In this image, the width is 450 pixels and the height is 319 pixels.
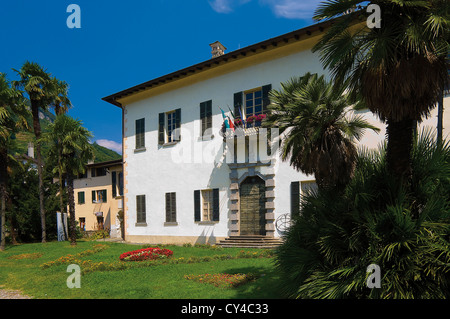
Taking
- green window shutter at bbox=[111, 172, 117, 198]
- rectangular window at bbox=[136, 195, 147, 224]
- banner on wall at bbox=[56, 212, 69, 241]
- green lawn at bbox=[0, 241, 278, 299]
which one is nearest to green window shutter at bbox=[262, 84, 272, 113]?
green lawn at bbox=[0, 241, 278, 299]

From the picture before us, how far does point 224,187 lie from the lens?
18.5 metres

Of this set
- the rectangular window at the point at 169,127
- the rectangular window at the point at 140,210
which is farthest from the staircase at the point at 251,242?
the rectangular window at the point at 169,127

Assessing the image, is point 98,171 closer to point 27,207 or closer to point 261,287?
point 27,207

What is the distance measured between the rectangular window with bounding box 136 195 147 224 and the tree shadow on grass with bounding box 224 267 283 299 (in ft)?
43.7

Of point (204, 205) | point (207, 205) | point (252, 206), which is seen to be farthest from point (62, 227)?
point (252, 206)

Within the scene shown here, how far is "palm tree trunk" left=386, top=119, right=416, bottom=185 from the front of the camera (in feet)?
19.8

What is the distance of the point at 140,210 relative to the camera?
74.6 feet

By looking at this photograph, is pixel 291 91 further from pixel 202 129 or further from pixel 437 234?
pixel 202 129

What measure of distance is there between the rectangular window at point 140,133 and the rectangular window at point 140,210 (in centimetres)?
353

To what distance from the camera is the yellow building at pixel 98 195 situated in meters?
30.8

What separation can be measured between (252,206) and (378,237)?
1227 cm
